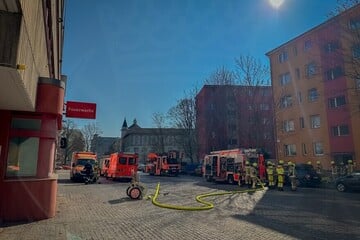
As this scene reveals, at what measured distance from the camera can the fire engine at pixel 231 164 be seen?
25.4 metres

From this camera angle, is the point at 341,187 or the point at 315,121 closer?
the point at 341,187

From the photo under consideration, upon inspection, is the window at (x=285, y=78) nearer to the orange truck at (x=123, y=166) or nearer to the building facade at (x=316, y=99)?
the building facade at (x=316, y=99)

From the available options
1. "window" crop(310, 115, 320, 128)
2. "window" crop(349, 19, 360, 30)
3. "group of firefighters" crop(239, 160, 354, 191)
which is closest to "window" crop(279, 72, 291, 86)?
"window" crop(310, 115, 320, 128)

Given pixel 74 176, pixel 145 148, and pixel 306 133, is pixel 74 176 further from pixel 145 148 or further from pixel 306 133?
pixel 145 148

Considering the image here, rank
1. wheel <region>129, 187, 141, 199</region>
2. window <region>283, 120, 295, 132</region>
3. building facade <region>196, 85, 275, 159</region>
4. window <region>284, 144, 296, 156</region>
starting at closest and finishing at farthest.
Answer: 1. wheel <region>129, 187, 141, 199</region>
2. window <region>284, 144, 296, 156</region>
3. building facade <region>196, 85, 275, 159</region>
4. window <region>283, 120, 295, 132</region>

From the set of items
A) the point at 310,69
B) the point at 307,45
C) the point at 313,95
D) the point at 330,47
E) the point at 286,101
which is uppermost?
the point at 307,45

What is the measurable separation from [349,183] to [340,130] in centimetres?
1530

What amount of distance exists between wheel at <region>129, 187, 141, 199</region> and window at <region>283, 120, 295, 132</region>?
30.5 metres

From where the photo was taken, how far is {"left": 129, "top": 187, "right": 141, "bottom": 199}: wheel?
14.9 m

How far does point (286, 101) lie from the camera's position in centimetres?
4253

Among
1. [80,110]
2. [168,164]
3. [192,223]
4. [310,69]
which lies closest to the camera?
[192,223]

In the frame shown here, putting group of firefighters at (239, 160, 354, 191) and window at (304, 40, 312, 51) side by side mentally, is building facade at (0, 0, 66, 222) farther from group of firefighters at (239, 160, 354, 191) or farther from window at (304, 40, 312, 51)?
window at (304, 40, 312, 51)

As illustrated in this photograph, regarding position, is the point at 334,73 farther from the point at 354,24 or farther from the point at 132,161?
the point at 132,161

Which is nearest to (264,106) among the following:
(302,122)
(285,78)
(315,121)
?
(302,122)
